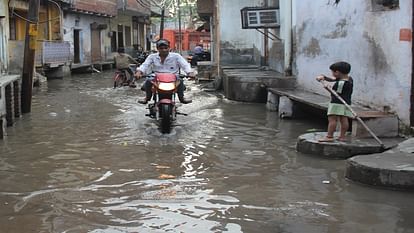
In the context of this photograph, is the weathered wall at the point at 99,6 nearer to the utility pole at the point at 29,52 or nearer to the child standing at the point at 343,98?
the utility pole at the point at 29,52

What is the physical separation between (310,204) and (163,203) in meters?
1.40

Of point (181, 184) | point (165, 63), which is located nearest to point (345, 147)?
point (181, 184)

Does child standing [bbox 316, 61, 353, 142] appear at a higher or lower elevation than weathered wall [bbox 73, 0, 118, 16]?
lower

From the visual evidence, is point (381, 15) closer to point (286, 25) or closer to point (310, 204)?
point (310, 204)

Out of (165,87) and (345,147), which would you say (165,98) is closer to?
(165,87)

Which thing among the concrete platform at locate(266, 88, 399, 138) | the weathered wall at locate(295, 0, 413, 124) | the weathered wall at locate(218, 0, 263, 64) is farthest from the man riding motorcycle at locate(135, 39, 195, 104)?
the weathered wall at locate(218, 0, 263, 64)

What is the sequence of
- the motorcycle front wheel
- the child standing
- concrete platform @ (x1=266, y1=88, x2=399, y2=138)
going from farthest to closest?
the motorcycle front wheel
concrete platform @ (x1=266, y1=88, x2=399, y2=138)
the child standing

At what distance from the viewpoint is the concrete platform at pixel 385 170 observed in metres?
5.74

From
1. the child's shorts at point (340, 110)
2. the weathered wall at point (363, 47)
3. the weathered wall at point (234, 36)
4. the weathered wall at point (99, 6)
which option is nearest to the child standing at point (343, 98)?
the child's shorts at point (340, 110)

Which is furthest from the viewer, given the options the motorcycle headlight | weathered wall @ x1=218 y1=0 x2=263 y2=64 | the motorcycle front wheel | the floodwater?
weathered wall @ x1=218 y1=0 x2=263 y2=64

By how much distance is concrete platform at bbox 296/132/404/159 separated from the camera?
722 cm

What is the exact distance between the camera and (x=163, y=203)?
5.47 metres

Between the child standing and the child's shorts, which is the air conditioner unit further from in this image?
the child's shorts

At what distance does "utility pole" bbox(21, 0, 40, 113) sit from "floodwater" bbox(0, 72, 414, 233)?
69.2 inches
